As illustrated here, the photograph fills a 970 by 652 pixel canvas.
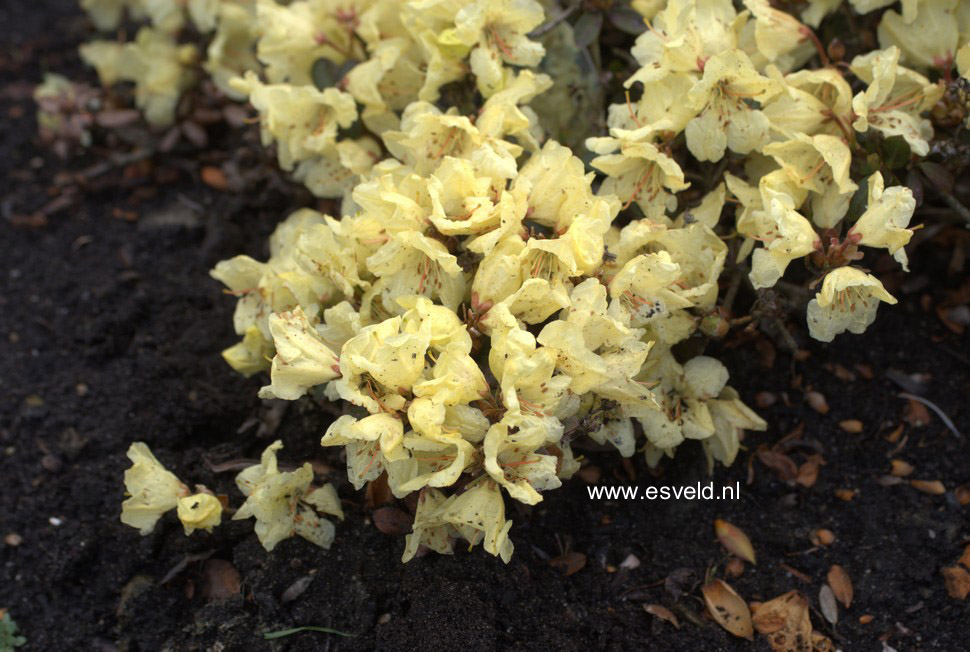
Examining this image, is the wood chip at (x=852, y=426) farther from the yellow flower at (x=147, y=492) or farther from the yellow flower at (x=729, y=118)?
the yellow flower at (x=147, y=492)

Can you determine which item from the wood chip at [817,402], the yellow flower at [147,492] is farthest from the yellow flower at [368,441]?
the wood chip at [817,402]

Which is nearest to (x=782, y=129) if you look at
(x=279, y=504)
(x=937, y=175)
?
(x=937, y=175)

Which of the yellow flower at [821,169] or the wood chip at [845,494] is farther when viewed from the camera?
the wood chip at [845,494]

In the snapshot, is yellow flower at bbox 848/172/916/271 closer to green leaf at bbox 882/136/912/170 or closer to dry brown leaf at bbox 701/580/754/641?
green leaf at bbox 882/136/912/170

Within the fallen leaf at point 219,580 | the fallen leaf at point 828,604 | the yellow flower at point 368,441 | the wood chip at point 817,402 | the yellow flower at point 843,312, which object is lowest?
the fallen leaf at point 219,580

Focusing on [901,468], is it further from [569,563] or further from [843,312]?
[569,563]

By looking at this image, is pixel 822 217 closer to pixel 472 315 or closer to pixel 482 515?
pixel 472 315
